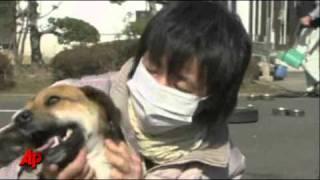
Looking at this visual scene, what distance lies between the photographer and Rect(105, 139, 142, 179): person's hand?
204 centimetres

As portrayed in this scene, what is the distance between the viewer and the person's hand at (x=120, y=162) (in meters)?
2.04

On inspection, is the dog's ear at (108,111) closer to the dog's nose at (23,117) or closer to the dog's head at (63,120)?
the dog's head at (63,120)

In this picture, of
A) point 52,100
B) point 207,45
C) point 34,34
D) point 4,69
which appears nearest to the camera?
point 52,100

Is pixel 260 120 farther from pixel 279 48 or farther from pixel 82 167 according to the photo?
pixel 279 48

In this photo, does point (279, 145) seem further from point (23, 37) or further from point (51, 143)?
point (23, 37)

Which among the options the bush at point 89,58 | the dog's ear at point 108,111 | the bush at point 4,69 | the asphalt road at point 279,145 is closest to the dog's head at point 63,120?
the dog's ear at point 108,111

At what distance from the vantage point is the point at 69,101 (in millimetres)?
2002

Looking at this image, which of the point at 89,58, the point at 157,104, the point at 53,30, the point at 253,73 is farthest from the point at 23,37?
the point at 157,104

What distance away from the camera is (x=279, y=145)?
24.4ft

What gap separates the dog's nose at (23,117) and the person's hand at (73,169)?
0.13 m

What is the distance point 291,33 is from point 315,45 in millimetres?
7569

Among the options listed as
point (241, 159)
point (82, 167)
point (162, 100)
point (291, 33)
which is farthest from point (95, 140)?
point (291, 33)

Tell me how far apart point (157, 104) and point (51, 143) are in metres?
0.39

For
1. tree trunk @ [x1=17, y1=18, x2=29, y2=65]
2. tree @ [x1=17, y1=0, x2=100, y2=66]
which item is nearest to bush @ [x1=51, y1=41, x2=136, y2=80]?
tree trunk @ [x1=17, y1=18, x2=29, y2=65]
